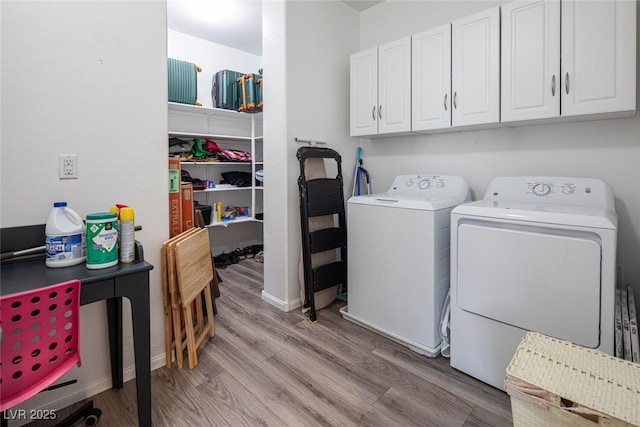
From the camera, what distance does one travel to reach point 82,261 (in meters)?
1.45

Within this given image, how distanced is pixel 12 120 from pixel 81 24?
565 mm

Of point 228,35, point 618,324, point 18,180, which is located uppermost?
point 228,35

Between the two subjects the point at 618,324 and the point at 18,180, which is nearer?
the point at 18,180

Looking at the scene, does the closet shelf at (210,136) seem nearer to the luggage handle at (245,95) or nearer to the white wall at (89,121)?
the luggage handle at (245,95)

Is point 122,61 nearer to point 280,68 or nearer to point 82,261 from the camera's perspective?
point 82,261

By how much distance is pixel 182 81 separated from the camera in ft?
12.0

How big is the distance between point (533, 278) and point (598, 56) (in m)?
1.23

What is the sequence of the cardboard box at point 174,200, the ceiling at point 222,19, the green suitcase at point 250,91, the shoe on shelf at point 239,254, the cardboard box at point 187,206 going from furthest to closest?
the shoe on shelf at point 239,254 → the green suitcase at point 250,91 → the ceiling at point 222,19 → the cardboard box at point 187,206 → the cardboard box at point 174,200

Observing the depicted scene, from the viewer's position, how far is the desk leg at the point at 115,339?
169 cm

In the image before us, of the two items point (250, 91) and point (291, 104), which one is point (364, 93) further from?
point (250, 91)

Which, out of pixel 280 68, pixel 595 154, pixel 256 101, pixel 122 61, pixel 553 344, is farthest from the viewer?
pixel 256 101

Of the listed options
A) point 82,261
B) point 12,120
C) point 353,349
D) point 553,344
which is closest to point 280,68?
point 12,120

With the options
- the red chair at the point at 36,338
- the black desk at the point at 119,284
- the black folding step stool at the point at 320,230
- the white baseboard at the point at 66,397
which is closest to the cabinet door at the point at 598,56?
the black folding step stool at the point at 320,230

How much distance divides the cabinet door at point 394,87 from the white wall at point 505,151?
0.36 meters
